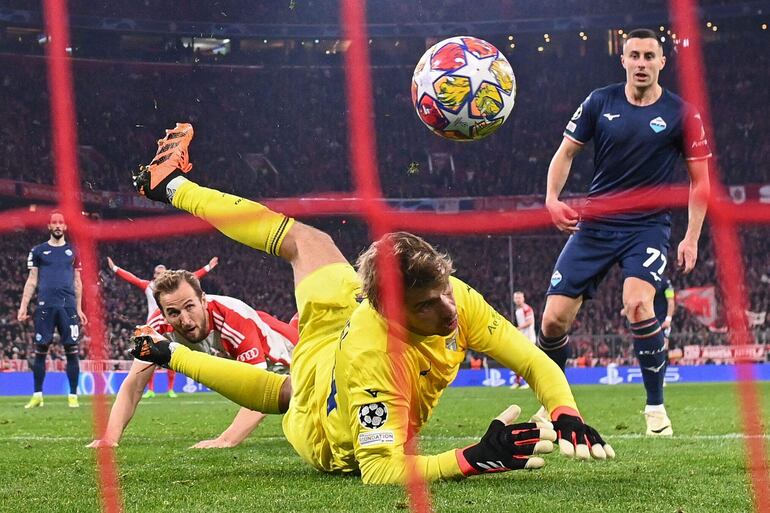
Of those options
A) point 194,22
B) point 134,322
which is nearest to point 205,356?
point 134,322

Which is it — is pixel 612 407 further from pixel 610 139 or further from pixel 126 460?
pixel 126 460

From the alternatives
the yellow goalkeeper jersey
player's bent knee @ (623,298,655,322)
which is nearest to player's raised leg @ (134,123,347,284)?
the yellow goalkeeper jersey

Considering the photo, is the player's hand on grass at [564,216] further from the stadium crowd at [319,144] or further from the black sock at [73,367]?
the stadium crowd at [319,144]

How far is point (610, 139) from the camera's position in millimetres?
5375

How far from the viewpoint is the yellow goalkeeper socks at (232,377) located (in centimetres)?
401

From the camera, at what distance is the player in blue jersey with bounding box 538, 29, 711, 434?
205 inches

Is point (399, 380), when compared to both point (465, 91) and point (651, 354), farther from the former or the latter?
point (651, 354)

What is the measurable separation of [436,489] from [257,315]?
243 cm

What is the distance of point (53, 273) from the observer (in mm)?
9805

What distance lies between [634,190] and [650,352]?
844mm

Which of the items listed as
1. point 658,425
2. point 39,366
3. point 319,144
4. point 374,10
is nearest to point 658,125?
point 658,425

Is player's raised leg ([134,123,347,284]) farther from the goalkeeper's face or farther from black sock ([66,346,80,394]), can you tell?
black sock ([66,346,80,394])

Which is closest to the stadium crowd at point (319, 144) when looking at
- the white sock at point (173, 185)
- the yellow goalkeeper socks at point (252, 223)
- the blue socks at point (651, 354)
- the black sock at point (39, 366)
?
the black sock at point (39, 366)

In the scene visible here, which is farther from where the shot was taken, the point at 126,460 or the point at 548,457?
the point at 126,460
